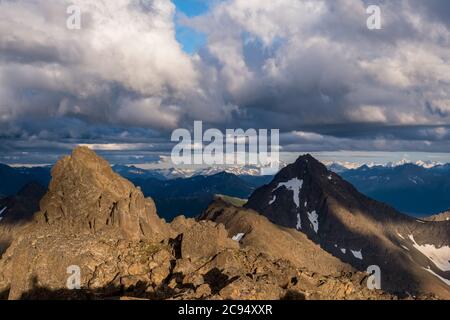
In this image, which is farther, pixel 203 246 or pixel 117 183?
pixel 117 183

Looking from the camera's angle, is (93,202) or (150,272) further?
(93,202)

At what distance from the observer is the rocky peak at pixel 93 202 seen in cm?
16712

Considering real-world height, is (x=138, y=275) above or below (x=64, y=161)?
below

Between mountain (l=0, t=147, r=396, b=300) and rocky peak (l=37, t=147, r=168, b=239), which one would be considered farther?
rocky peak (l=37, t=147, r=168, b=239)

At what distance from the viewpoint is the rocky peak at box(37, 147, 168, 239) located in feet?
548

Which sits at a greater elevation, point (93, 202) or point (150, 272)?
point (150, 272)

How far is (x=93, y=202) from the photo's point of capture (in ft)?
575

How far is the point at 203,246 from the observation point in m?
112

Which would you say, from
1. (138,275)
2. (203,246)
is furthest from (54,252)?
(203,246)

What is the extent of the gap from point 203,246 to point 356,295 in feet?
112

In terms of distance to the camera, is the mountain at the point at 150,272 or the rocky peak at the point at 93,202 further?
the rocky peak at the point at 93,202
